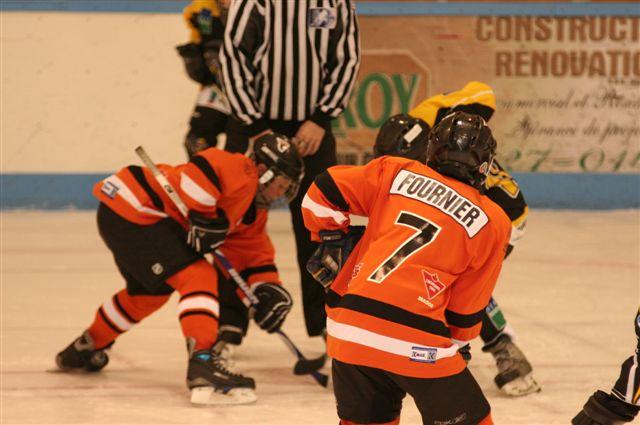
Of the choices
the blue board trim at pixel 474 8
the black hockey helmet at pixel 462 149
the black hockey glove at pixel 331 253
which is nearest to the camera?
the black hockey helmet at pixel 462 149

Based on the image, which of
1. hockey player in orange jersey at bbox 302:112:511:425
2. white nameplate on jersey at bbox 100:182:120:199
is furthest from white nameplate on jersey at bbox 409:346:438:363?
white nameplate on jersey at bbox 100:182:120:199

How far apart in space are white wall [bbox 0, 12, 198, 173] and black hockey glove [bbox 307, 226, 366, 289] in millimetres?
4342

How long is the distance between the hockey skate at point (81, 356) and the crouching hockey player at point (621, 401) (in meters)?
1.66

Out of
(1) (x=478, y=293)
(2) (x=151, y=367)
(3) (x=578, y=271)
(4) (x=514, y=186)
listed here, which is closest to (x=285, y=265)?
(3) (x=578, y=271)

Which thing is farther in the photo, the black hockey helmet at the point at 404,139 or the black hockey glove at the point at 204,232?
the black hockey glove at the point at 204,232

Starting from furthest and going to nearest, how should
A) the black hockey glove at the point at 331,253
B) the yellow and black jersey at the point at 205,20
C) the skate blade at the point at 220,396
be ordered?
the yellow and black jersey at the point at 205,20 → the skate blade at the point at 220,396 → the black hockey glove at the point at 331,253

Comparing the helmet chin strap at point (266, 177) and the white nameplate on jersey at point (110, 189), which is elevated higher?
the helmet chin strap at point (266, 177)

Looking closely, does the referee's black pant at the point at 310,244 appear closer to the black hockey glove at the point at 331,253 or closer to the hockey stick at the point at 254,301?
the hockey stick at the point at 254,301

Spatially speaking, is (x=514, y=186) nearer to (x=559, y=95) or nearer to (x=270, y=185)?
(x=270, y=185)

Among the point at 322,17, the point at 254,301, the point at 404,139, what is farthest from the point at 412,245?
the point at 322,17

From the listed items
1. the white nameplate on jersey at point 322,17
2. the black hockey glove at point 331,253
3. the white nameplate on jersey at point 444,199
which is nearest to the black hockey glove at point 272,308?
the white nameplate on jersey at point 322,17

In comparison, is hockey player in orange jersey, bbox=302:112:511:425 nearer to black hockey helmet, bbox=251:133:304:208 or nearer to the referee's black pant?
black hockey helmet, bbox=251:133:304:208

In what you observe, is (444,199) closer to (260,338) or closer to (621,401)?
(621,401)

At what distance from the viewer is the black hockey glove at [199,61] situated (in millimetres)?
5449
